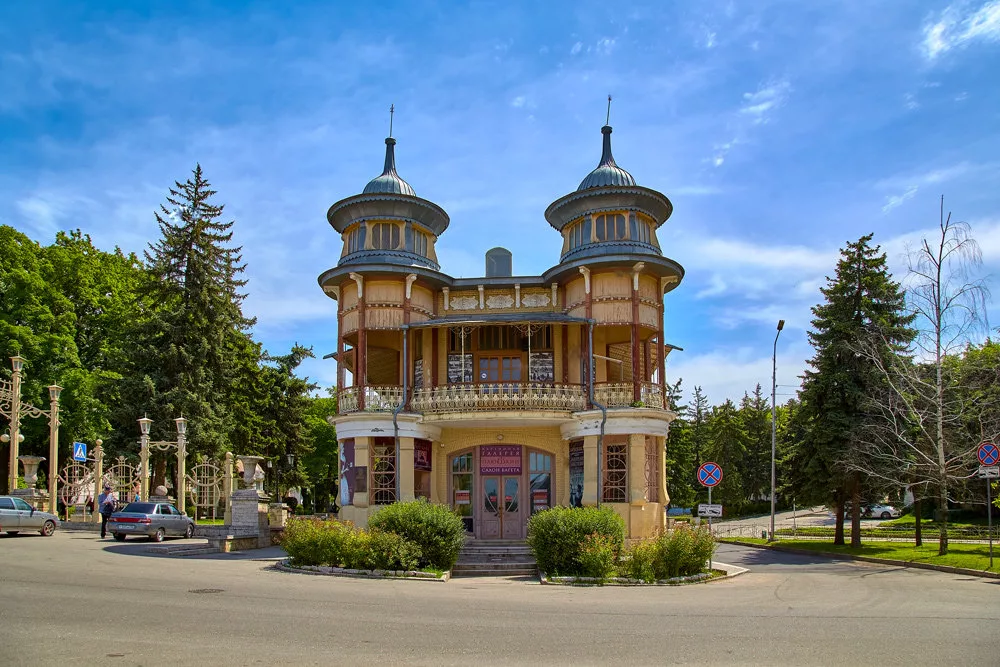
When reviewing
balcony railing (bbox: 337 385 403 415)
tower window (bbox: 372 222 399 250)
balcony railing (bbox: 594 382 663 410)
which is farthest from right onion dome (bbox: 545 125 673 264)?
balcony railing (bbox: 337 385 403 415)

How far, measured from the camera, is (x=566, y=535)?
62.2 feet

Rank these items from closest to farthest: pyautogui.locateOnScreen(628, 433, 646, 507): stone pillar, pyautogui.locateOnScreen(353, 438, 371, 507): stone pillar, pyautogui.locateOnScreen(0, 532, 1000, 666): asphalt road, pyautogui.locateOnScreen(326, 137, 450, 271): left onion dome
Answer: pyautogui.locateOnScreen(0, 532, 1000, 666): asphalt road → pyautogui.locateOnScreen(628, 433, 646, 507): stone pillar → pyautogui.locateOnScreen(353, 438, 371, 507): stone pillar → pyautogui.locateOnScreen(326, 137, 450, 271): left onion dome

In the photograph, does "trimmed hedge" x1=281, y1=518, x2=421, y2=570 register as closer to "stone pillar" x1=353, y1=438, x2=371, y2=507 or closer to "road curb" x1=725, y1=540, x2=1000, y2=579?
"stone pillar" x1=353, y1=438, x2=371, y2=507

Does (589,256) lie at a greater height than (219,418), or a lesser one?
greater

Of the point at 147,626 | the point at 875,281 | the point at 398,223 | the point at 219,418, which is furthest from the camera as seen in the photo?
the point at 219,418

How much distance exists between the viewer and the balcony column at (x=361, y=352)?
1059 inches

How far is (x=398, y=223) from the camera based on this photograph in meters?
28.8

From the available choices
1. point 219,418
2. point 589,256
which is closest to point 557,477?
point 589,256

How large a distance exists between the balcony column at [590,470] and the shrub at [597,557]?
19.9 feet

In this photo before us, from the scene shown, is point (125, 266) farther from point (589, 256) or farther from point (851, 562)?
point (851, 562)

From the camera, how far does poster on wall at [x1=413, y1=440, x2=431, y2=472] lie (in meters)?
26.5

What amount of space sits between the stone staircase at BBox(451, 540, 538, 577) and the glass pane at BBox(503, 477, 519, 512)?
4.55ft

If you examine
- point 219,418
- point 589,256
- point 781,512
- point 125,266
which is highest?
point 125,266

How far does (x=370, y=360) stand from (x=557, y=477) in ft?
27.1
